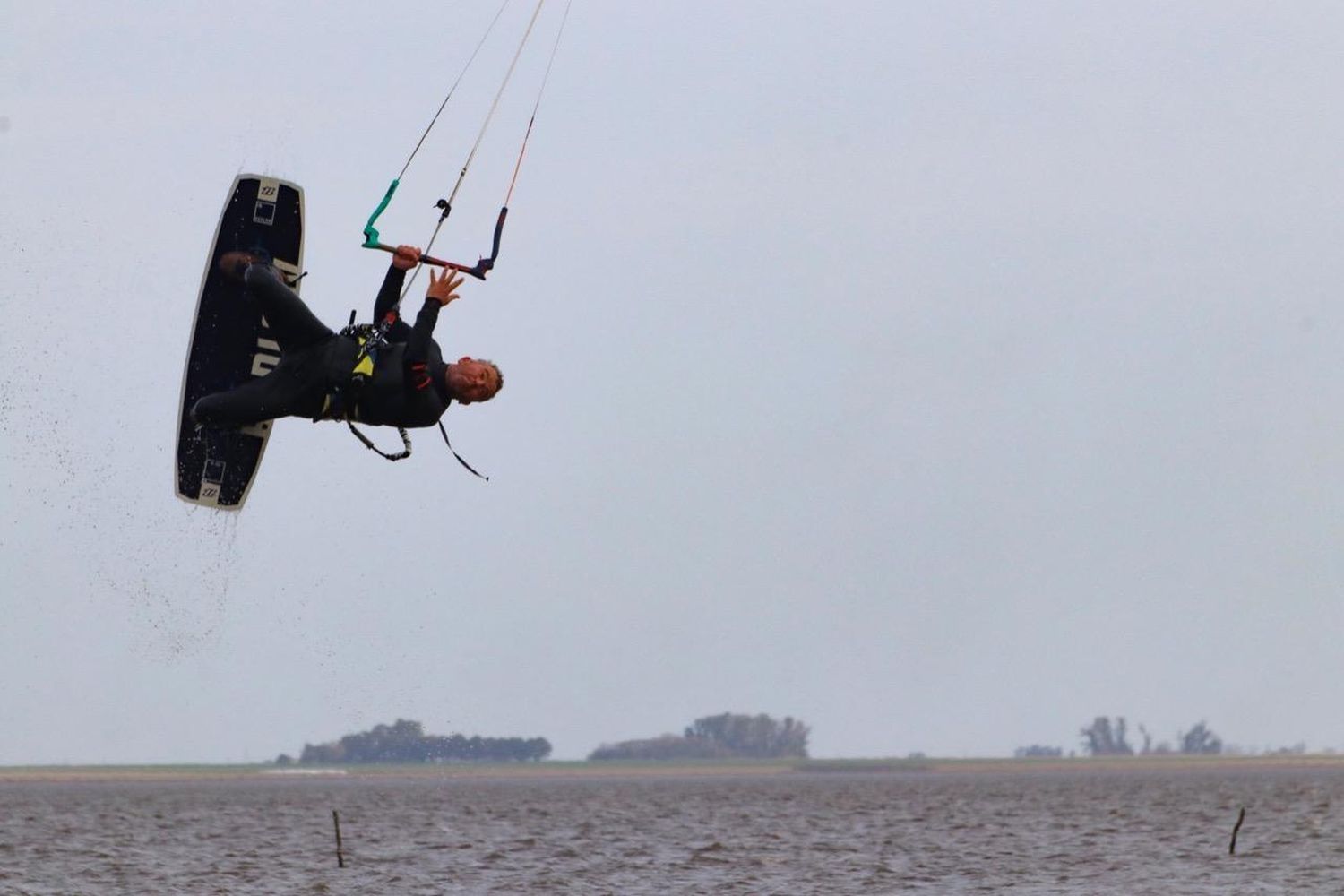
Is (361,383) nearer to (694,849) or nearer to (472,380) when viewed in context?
(472,380)

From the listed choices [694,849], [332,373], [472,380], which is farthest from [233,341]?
[694,849]

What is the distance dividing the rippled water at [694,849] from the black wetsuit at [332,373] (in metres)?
22.0

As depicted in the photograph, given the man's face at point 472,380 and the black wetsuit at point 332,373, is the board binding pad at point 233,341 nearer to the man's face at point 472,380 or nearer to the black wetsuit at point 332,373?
the black wetsuit at point 332,373

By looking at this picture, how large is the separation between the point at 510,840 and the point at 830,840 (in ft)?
33.4

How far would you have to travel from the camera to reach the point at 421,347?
551 inches

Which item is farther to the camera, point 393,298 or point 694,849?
point 694,849

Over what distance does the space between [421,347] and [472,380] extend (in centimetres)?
50

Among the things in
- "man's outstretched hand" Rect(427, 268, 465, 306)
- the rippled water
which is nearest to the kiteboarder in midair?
"man's outstretched hand" Rect(427, 268, 465, 306)

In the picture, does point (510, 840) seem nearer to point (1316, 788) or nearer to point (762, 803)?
point (762, 803)

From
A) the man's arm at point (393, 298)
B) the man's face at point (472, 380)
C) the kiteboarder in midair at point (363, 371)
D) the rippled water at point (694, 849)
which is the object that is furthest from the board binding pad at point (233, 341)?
the rippled water at point (694, 849)

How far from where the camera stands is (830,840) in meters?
54.6

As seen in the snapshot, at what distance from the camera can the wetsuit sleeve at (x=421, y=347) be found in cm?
1392

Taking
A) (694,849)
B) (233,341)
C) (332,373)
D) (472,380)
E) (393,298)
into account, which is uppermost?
(233,341)

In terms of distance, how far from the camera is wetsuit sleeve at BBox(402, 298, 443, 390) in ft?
45.7
